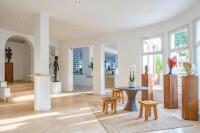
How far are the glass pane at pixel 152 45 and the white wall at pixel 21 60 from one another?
6334 mm

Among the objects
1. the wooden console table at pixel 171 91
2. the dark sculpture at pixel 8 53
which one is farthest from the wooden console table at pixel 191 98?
the dark sculpture at pixel 8 53

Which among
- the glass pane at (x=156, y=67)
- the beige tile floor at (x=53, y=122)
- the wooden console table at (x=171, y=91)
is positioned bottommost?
the beige tile floor at (x=53, y=122)

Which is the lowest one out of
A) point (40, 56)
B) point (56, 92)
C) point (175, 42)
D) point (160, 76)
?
point (56, 92)

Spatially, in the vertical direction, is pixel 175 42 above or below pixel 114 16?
below

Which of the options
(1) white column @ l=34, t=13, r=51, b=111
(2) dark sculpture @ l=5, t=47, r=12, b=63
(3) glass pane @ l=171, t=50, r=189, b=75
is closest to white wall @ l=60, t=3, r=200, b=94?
(3) glass pane @ l=171, t=50, r=189, b=75

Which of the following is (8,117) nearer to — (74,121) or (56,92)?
(74,121)

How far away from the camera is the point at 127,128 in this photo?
14.1 ft

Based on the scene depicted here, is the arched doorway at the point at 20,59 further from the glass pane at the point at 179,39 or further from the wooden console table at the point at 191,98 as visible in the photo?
the wooden console table at the point at 191,98

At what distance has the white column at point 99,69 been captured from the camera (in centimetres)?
1005

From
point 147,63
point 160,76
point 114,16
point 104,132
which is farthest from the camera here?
point 147,63

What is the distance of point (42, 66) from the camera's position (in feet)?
20.2

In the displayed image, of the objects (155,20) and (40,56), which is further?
(155,20)

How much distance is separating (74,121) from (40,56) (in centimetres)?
228

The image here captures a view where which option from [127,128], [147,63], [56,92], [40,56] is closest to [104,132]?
[127,128]
